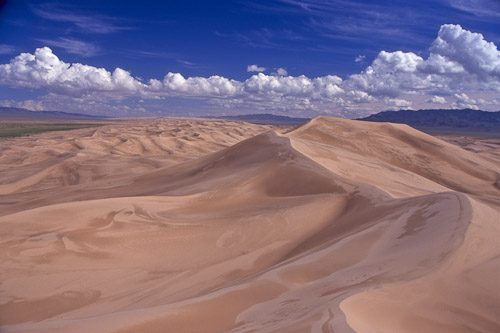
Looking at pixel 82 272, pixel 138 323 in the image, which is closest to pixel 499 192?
pixel 82 272

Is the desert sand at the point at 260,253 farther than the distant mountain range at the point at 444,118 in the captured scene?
No

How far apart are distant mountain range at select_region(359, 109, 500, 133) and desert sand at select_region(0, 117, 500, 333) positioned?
375 feet

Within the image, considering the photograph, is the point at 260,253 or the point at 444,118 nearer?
the point at 260,253

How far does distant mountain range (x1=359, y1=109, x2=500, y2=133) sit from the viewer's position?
397ft

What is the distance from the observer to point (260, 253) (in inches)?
227

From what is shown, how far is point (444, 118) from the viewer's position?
131250 mm

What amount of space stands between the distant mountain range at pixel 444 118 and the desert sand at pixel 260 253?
114 m

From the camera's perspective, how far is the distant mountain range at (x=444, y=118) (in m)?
121

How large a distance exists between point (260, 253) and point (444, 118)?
136 m

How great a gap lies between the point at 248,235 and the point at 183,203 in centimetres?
185

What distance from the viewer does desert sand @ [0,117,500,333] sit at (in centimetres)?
330

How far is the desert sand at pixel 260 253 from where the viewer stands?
3.30 meters

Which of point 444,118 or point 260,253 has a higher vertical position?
point 444,118

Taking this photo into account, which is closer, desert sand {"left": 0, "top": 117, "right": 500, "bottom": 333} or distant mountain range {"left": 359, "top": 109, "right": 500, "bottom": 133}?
desert sand {"left": 0, "top": 117, "right": 500, "bottom": 333}
